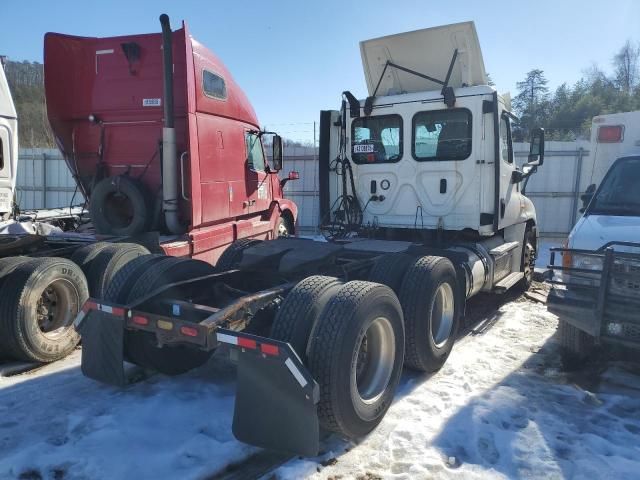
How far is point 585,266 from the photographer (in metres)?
4.63

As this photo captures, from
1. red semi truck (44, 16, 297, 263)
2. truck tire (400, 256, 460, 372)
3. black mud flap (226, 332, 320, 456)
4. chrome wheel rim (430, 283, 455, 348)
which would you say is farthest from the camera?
red semi truck (44, 16, 297, 263)

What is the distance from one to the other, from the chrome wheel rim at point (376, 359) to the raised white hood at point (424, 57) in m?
3.85

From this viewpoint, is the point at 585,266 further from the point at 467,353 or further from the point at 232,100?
the point at 232,100

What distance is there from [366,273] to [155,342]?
2.20 m

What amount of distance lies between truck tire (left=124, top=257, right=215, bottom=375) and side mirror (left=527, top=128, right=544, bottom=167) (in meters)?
5.05

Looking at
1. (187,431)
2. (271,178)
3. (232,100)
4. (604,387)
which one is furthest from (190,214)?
(604,387)

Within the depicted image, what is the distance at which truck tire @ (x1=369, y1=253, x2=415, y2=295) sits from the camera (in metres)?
4.68

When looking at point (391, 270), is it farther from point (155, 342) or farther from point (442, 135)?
point (442, 135)

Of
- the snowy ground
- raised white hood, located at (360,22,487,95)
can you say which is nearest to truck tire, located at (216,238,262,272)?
the snowy ground

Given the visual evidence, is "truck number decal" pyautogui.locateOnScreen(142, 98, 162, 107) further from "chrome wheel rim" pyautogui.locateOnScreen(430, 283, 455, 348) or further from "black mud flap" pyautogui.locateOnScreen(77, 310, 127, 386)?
"chrome wheel rim" pyautogui.locateOnScreen(430, 283, 455, 348)

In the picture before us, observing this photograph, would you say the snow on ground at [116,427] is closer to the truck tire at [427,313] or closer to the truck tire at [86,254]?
the truck tire at [86,254]

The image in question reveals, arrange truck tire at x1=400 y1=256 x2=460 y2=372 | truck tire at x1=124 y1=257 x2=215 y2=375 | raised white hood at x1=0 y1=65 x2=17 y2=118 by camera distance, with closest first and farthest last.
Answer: truck tire at x1=124 y1=257 x2=215 y2=375 < truck tire at x1=400 y1=256 x2=460 y2=372 < raised white hood at x1=0 y1=65 x2=17 y2=118

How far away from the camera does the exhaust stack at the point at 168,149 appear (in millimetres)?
6406

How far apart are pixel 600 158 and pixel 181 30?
19.3 ft
